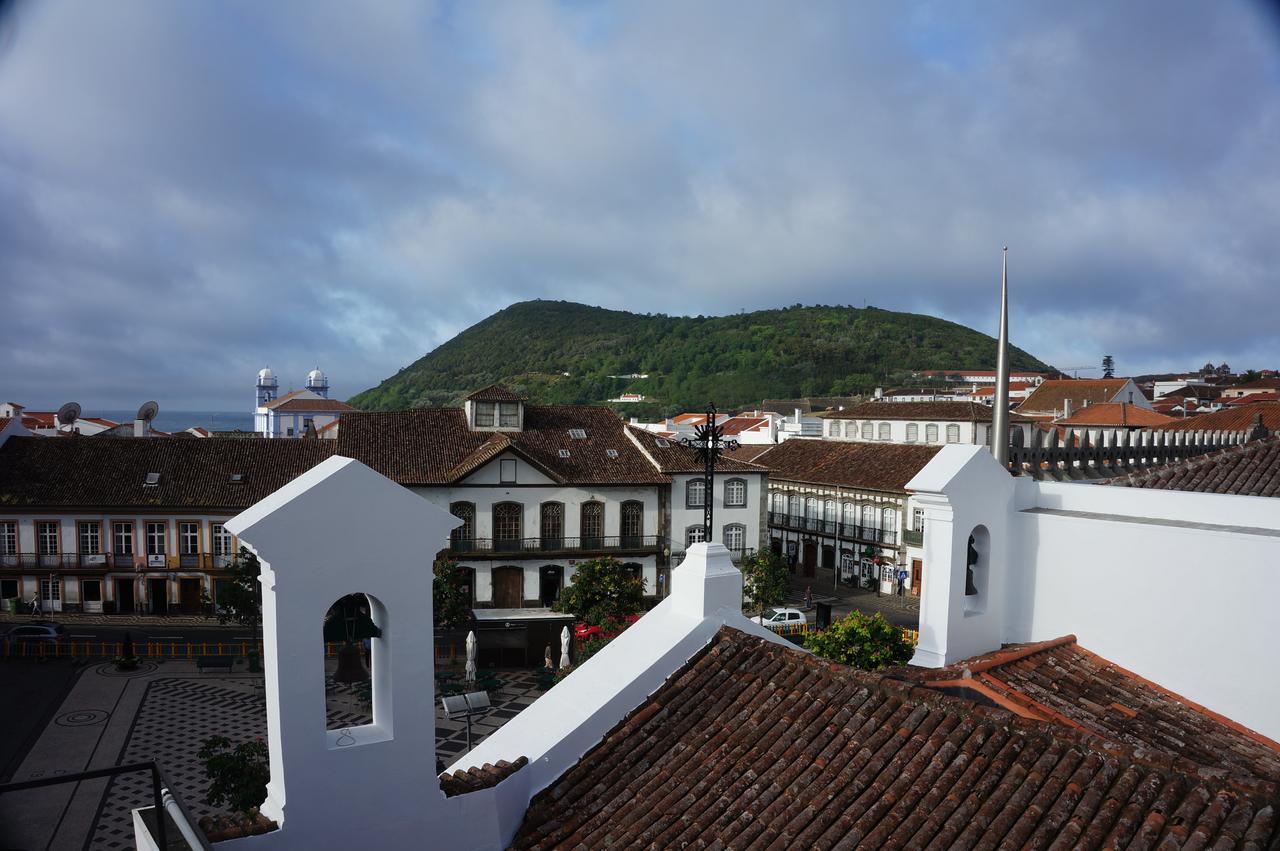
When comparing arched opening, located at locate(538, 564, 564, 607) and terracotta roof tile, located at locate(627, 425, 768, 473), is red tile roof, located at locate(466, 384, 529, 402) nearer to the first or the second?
terracotta roof tile, located at locate(627, 425, 768, 473)

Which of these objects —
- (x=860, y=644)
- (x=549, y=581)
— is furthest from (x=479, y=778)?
(x=549, y=581)

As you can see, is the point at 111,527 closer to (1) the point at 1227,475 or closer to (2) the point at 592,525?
(2) the point at 592,525

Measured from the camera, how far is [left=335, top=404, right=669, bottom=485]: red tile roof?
1294 inches

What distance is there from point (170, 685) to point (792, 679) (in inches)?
941

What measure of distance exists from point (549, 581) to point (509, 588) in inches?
64.7

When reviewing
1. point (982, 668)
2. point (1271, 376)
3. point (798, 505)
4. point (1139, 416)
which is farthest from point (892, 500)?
point (1271, 376)

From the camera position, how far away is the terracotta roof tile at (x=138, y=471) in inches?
1262

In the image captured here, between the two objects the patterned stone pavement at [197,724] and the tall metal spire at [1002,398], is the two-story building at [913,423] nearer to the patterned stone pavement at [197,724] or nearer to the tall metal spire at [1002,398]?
the patterned stone pavement at [197,724]

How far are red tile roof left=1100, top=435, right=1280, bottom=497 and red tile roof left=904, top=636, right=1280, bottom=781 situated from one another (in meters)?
2.58

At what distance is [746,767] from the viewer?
5539 mm

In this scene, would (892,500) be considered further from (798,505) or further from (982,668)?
(982,668)

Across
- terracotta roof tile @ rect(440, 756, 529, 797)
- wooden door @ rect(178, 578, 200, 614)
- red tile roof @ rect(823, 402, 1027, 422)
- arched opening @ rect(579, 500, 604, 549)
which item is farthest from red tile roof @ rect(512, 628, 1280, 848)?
red tile roof @ rect(823, 402, 1027, 422)

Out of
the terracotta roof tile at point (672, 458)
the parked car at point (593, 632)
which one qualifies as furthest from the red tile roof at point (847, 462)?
the parked car at point (593, 632)

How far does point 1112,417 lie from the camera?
48.3 m
